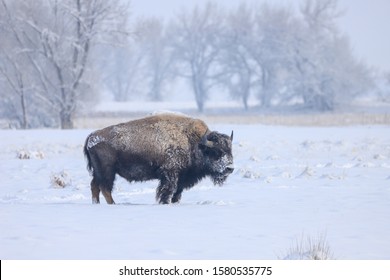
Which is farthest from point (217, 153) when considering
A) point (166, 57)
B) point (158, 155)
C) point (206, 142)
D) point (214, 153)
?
point (166, 57)

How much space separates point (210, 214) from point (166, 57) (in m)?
86.3

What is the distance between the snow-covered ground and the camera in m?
7.48

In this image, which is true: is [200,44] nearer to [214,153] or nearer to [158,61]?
[158,61]

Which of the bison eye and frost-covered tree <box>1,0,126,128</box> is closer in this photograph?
the bison eye

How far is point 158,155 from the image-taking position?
1165 cm

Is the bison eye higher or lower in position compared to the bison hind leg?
higher

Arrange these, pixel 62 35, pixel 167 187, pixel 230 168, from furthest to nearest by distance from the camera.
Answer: pixel 62 35 → pixel 167 187 → pixel 230 168

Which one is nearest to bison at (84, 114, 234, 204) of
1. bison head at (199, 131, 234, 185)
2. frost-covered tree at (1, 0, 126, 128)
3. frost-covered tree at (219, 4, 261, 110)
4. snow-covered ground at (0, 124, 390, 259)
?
bison head at (199, 131, 234, 185)

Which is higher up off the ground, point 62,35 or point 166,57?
point 62,35

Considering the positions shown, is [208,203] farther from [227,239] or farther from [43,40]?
[43,40]

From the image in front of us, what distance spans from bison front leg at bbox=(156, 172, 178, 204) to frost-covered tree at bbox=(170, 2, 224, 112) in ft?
212

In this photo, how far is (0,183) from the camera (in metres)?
15.8

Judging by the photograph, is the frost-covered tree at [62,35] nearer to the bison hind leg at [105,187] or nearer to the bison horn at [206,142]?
the bison hind leg at [105,187]

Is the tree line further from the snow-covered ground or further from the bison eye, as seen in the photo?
the bison eye
